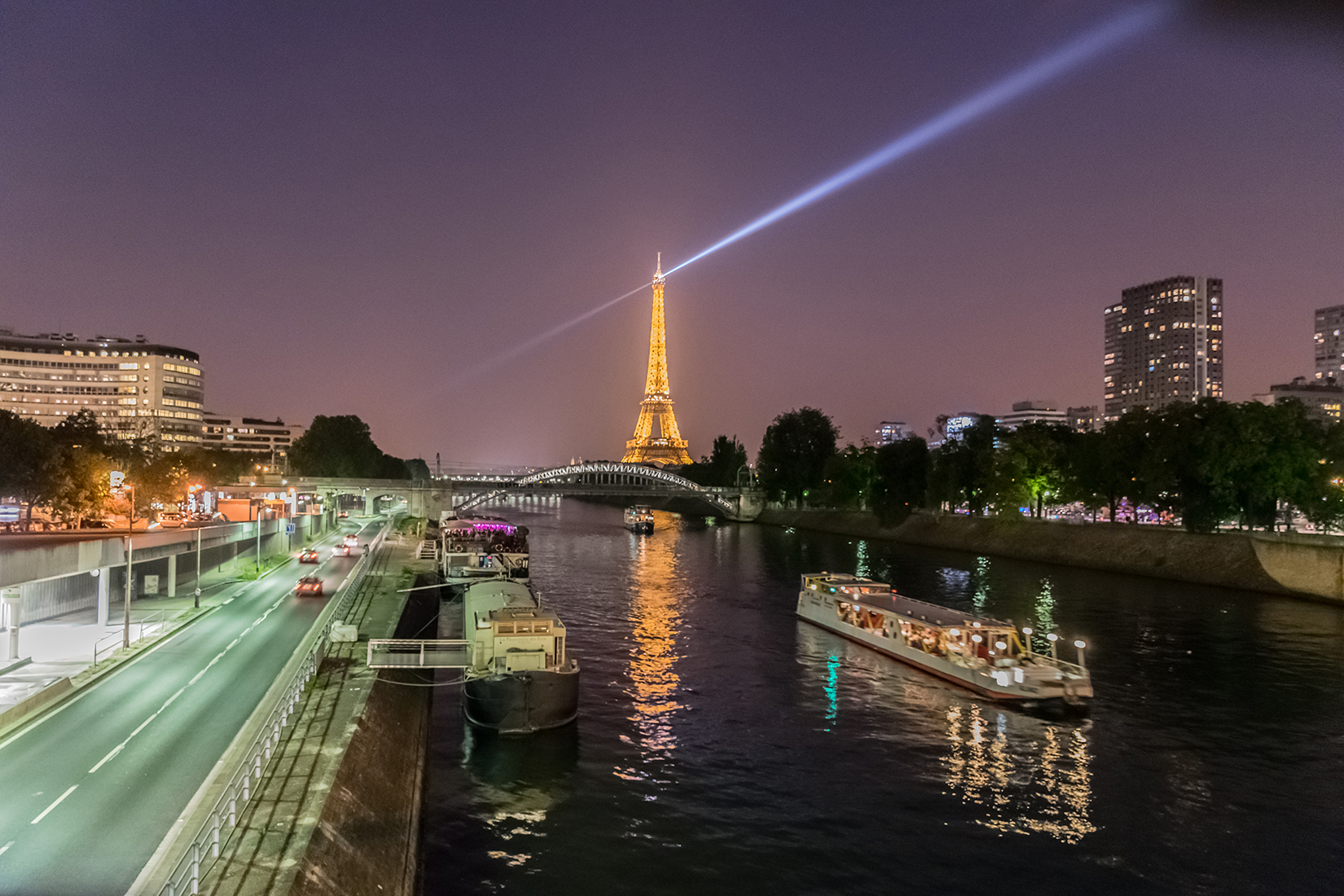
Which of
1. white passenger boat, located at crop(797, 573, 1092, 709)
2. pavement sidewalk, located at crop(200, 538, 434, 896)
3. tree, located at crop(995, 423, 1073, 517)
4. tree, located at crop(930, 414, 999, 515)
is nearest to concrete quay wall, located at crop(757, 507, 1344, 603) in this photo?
tree, located at crop(930, 414, 999, 515)

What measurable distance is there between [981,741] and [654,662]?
16301 millimetres

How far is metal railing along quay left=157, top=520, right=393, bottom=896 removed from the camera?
13.5m

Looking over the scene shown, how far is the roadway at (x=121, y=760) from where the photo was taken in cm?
1577

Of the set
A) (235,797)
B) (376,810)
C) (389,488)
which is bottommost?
(376,810)

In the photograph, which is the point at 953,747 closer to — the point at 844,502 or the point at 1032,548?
the point at 1032,548

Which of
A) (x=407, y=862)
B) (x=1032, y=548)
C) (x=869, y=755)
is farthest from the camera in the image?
(x=1032, y=548)

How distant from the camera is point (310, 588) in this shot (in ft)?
168

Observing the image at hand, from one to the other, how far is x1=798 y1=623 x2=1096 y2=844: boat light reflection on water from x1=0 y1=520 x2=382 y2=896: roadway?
19413mm

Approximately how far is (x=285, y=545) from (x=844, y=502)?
277 ft

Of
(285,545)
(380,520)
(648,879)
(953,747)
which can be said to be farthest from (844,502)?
(648,879)

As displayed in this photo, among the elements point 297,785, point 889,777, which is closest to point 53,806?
point 297,785

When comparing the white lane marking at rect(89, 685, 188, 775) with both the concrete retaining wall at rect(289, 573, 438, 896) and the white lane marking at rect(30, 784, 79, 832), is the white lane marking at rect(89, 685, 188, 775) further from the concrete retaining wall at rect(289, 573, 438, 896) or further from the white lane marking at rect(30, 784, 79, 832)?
the concrete retaining wall at rect(289, 573, 438, 896)

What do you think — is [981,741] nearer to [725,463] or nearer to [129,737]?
[129,737]

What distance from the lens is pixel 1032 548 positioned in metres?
88.9
